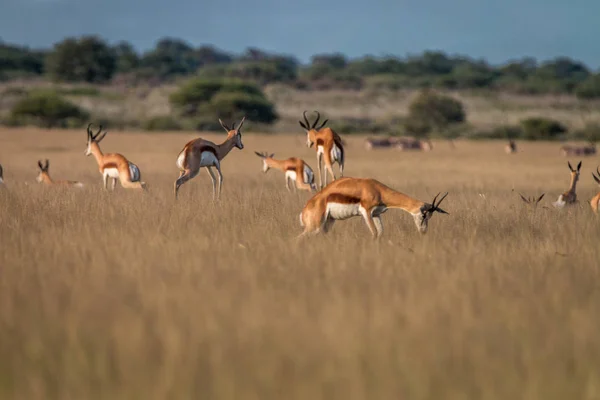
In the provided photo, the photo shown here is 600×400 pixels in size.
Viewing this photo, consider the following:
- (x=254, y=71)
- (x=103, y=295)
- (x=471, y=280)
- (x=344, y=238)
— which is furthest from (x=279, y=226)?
(x=254, y=71)

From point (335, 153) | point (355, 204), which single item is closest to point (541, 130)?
point (335, 153)

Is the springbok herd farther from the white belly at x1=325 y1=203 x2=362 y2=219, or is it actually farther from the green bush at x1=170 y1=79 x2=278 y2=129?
the green bush at x1=170 y1=79 x2=278 y2=129

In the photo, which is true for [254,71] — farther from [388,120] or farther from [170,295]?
[170,295]

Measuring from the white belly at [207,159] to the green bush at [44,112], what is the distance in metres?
36.6

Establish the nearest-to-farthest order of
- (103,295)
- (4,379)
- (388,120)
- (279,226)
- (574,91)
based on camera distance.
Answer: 1. (4,379)
2. (103,295)
3. (279,226)
4. (388,120)
5. (574,91)

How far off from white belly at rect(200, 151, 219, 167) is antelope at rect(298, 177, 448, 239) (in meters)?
5.62

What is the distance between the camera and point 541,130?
46344mm

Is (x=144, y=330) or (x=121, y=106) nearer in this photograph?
(x=144, y=330)

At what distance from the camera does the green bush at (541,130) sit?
4631 centimetres

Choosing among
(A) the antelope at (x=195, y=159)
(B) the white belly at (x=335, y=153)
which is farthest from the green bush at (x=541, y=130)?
(A) the antelope at (x=195, y=159)

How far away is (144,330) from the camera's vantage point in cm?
482

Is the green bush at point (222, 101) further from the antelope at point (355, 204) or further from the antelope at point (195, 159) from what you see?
the antelope at point (355, 204)

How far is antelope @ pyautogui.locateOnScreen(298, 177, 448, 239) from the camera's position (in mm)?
8234

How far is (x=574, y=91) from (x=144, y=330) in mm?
78421
